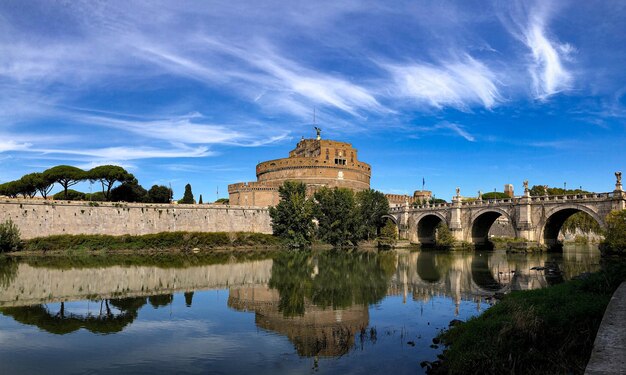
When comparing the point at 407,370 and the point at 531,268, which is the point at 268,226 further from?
the point at 407,370

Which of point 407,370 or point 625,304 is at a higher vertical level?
point 625,304

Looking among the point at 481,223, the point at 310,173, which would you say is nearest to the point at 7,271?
the point at 481,223

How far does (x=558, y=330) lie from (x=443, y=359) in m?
2.63

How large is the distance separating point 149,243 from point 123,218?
566 centimetres

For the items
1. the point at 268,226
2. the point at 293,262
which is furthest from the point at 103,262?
the point at 268,226

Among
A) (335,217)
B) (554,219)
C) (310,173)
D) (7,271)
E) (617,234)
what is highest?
(310,173)

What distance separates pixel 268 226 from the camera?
64562mm

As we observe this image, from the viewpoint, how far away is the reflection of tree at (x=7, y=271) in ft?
85.7

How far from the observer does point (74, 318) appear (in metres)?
17.7

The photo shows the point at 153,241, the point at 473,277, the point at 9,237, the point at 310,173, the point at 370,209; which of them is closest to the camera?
the point at 473,277

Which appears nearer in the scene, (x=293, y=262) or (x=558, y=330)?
(x=558, y=330)

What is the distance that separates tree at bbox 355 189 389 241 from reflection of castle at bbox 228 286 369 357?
4089 cm

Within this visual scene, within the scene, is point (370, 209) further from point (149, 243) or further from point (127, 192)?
point (127, 192)

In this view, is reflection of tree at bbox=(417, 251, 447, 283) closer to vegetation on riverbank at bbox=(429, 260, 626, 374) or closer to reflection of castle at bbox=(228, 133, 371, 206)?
vegetation on riverbank at bbox=(429, 260, 626, 374)
